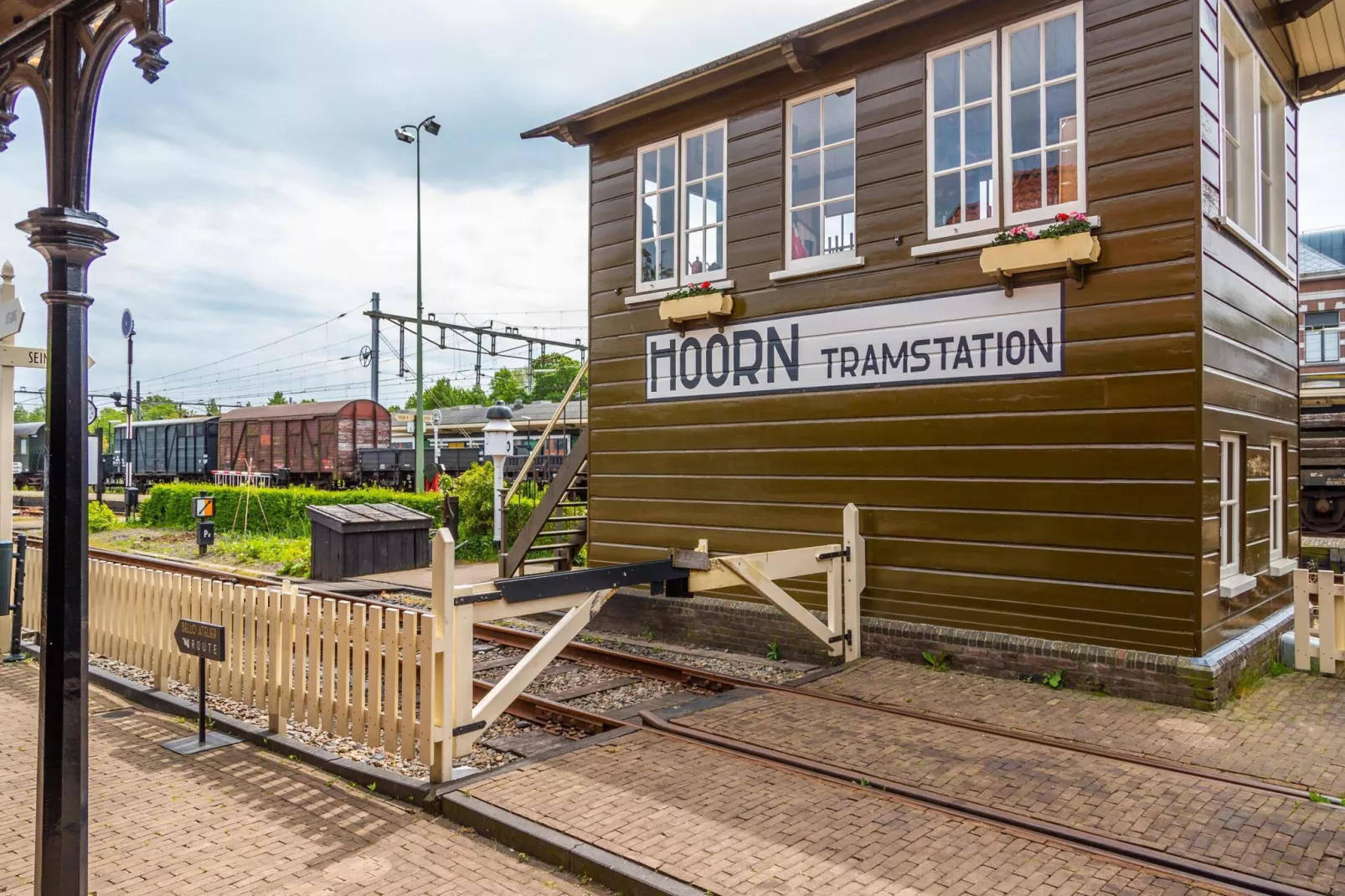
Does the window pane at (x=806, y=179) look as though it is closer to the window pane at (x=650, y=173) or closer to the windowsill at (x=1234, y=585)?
the window pane at (x=650, y=173)

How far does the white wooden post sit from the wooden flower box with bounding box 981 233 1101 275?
201 inches

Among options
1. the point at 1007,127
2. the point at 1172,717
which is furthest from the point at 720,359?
the point at 1172,717

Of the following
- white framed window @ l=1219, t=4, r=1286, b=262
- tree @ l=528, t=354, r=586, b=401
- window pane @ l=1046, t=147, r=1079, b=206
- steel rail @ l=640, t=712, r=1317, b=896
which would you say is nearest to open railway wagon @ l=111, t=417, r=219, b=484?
tree @ l=528, t=354, r=586, b=401

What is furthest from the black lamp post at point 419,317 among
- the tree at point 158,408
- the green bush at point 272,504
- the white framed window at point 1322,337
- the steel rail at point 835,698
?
the tree at point 158,408

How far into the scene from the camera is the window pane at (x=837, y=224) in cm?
893

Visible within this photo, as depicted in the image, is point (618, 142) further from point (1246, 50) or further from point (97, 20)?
point (97, 20)

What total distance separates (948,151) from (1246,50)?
290 centimetres

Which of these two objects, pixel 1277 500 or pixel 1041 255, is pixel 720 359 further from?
pixel 1277 500

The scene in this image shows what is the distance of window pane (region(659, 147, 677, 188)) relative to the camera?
10.1m

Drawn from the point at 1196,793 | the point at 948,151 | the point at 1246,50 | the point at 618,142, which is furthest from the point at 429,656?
the point at 1246,50

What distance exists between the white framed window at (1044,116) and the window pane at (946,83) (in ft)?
1.53

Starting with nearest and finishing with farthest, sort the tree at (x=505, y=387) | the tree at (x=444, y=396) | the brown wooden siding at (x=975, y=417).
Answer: the brown wooden siding at (x=975, y=417)
the tree at (x=505, y=387)
the tree at (x=444, y=396)

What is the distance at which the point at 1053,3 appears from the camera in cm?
728

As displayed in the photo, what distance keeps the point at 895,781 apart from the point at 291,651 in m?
4.26
